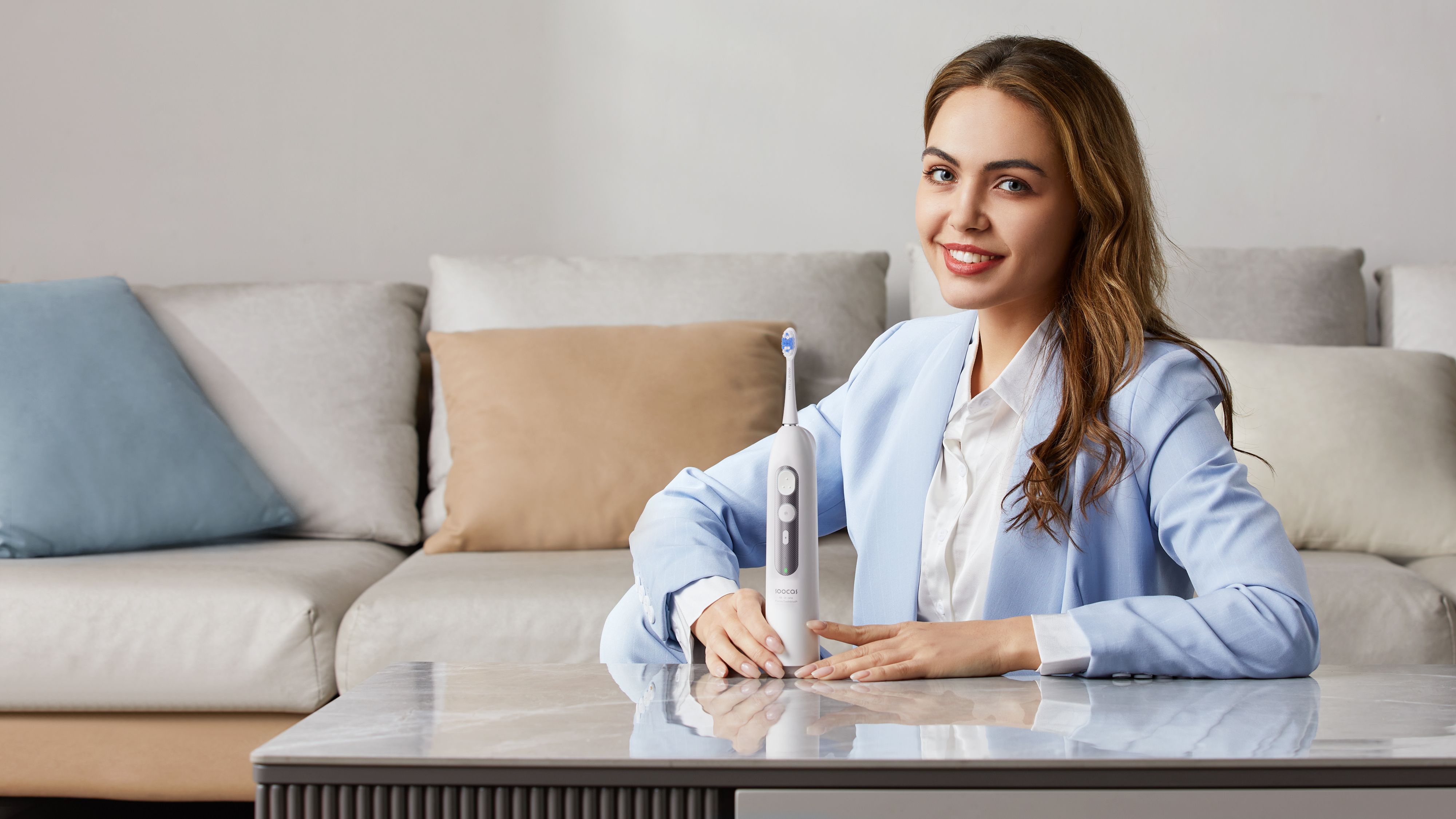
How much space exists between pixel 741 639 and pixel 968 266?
401 millimetres

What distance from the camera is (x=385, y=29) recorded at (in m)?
2.48

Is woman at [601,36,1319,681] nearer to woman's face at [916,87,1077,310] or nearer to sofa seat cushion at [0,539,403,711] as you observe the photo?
woman's face at [916,87,1077,310]

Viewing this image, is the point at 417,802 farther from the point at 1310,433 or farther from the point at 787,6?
the point at 787,6

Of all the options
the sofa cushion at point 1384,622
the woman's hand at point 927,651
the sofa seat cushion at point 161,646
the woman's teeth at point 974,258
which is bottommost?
the sofa seat cushion at point 161,646

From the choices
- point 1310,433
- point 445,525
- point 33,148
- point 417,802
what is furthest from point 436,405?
point 417,802

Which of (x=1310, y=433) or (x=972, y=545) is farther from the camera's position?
(x=1310, y=433)

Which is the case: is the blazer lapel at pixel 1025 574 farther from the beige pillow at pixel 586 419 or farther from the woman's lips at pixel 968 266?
the beige pillow at pixel 586 419

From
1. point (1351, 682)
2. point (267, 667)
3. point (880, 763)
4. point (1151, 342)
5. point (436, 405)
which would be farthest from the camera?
point (436, 405)

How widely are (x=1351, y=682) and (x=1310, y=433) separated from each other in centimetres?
117

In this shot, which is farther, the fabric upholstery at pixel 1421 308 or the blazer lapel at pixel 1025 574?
the fabric upholstery at pixel 1421 308

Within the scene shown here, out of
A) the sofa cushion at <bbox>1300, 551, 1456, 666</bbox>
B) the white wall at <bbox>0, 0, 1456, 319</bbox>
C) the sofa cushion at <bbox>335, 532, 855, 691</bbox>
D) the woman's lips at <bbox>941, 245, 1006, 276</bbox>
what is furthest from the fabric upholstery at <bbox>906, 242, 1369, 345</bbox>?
the woman's lips at <bbox>941, 245, 1006, 276</bbox>

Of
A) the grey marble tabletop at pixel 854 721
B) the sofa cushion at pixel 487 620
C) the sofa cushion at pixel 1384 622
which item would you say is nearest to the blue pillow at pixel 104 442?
the sofa cushion at pixel 487 620

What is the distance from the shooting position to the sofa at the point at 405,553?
159cm

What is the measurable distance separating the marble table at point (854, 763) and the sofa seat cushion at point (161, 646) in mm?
950
